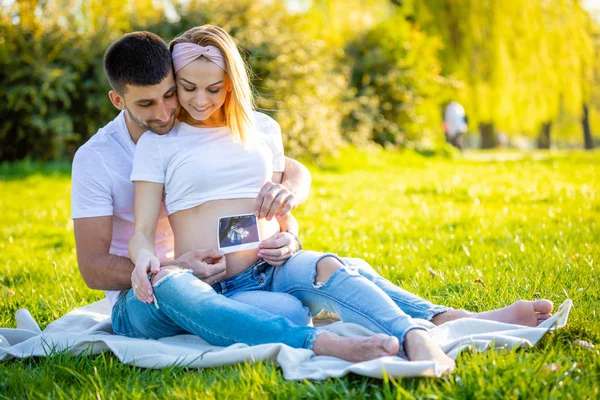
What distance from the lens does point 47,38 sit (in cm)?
1173

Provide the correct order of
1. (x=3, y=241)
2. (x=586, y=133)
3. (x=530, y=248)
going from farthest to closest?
(x=586, y=133)
(x=3, y=241)
(x=530, y=248)

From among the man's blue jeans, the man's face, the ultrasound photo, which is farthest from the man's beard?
the man's blue jeans

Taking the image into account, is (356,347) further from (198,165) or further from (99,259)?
(99,259)

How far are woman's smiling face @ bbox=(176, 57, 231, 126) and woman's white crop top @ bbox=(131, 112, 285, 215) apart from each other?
0.13 metres

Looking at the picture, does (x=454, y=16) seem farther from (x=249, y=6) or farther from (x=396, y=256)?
(x=396, y=256)

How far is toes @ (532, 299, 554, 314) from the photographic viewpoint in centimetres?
272

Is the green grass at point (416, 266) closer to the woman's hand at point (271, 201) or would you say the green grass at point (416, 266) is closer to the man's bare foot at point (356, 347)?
the man's bare foot at point (356, 347)

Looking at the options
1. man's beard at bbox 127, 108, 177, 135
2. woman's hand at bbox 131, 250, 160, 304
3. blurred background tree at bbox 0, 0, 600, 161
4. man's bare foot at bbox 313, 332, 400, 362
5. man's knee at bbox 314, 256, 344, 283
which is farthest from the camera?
blurred background tree at bbox 0, 0, 600, 161

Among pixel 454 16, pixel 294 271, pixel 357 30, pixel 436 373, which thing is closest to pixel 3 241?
pixel 294 271

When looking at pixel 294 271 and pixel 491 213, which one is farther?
pixel 491 213

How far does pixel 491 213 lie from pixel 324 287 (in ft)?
13.1

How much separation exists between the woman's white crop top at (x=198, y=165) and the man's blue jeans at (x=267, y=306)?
0.39 m

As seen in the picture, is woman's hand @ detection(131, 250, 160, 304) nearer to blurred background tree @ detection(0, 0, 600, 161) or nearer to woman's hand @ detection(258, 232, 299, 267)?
woman's hand @ detection(258, 232, 299, 267)

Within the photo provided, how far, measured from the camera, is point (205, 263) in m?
2.82
